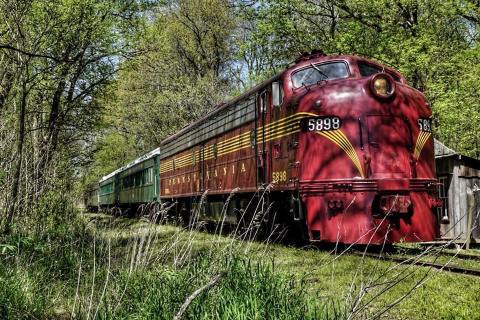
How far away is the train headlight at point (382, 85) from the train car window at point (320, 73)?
0.77 metres

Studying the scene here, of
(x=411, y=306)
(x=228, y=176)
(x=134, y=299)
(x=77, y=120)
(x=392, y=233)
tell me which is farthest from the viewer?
(x=77, y=120)

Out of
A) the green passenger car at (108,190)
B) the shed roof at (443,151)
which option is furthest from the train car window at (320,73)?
the green passenger car at (108,190)

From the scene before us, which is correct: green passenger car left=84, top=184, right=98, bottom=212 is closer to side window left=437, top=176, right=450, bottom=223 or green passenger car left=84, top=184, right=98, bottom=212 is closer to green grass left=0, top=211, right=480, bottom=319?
green grass left=0, top=211, right=480, bottom=319

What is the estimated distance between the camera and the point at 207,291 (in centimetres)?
370

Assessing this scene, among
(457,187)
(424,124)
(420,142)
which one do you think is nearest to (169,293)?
(420,142)

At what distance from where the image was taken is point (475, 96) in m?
18.3

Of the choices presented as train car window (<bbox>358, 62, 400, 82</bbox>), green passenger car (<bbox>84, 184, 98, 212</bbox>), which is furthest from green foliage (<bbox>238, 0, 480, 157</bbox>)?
green passenger car (<bbox>84, 184, 98, 212</bbox>)

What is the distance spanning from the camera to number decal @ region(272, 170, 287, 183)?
9.94 metres

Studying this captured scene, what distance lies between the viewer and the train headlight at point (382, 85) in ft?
30.2

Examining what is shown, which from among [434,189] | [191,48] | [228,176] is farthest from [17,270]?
[191,48]

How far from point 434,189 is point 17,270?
22.6ft

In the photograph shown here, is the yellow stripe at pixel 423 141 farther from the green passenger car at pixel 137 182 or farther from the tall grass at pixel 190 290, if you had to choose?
the green passenger car at pixel 137 182

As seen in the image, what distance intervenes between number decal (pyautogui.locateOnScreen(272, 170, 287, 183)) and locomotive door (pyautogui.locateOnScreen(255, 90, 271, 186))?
0.28 meters

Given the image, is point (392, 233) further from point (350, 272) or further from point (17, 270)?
point (17, 270)
